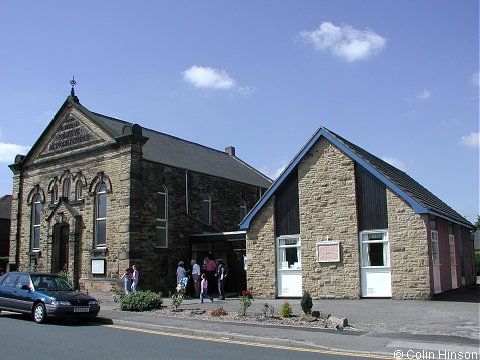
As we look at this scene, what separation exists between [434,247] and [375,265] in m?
2.45

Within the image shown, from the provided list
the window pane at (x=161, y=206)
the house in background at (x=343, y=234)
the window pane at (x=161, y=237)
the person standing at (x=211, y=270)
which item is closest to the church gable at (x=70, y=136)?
the window pane at (x=161, y=206)

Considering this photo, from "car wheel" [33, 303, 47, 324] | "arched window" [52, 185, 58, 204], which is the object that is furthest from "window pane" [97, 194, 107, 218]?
"car wheel" [33, 303, 47, 324]

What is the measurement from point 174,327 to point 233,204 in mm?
17573

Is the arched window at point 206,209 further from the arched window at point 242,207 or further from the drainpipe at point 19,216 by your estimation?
the drainpipe at point 19,216

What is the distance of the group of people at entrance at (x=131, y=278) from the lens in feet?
66.9

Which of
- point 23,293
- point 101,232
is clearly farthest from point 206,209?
point 23,293

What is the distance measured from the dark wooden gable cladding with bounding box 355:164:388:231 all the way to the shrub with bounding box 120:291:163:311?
7898mm

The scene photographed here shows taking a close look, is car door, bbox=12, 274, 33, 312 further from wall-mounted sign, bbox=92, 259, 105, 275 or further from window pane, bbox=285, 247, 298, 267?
window pane, bbox=285, 247, 298, 267

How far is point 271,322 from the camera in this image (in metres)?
13.3

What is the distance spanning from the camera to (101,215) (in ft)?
80.6

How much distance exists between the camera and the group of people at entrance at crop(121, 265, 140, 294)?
66.9ft

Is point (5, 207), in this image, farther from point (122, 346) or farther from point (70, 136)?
point (122, 346)

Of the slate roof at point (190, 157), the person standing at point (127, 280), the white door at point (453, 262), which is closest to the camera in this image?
the person standing at point (127, 280)

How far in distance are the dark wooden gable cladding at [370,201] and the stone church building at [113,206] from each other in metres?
6.86
